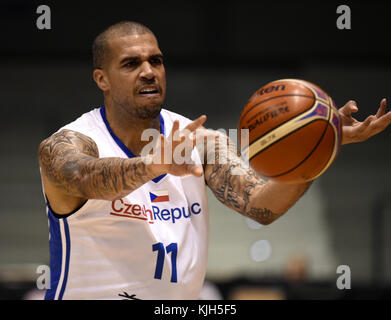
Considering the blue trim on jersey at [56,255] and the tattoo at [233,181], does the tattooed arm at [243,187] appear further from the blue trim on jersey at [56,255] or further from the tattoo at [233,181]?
the blue trim on jersey at [56,255]

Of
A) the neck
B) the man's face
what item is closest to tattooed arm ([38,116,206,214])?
the neck

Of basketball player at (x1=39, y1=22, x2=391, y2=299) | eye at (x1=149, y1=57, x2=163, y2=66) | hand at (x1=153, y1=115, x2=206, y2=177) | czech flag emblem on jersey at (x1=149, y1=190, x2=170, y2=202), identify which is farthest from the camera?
eye at (x1=149, y1=57, x2=163, y2=66)

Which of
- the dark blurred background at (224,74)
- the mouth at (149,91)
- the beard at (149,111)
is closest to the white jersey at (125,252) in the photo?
the beard at (149,111)

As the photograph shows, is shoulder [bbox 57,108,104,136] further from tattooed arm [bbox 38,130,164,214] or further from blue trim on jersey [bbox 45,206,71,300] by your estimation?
blue trim on jersey [bbox 45,206,71,300]

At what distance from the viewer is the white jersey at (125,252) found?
3561 millimetres

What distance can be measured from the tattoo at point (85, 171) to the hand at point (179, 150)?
14 centimetres

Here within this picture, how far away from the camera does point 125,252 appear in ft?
11.7

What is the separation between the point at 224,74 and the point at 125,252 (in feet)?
23.5

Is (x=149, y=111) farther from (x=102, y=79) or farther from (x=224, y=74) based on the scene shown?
(x=224, y=74)

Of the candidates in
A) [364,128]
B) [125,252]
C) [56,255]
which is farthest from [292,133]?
[56,255]

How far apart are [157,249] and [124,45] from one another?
4.29 feet

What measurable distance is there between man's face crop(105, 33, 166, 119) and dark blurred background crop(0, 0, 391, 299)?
6.42 meters

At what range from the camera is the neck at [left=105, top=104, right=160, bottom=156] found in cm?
387
